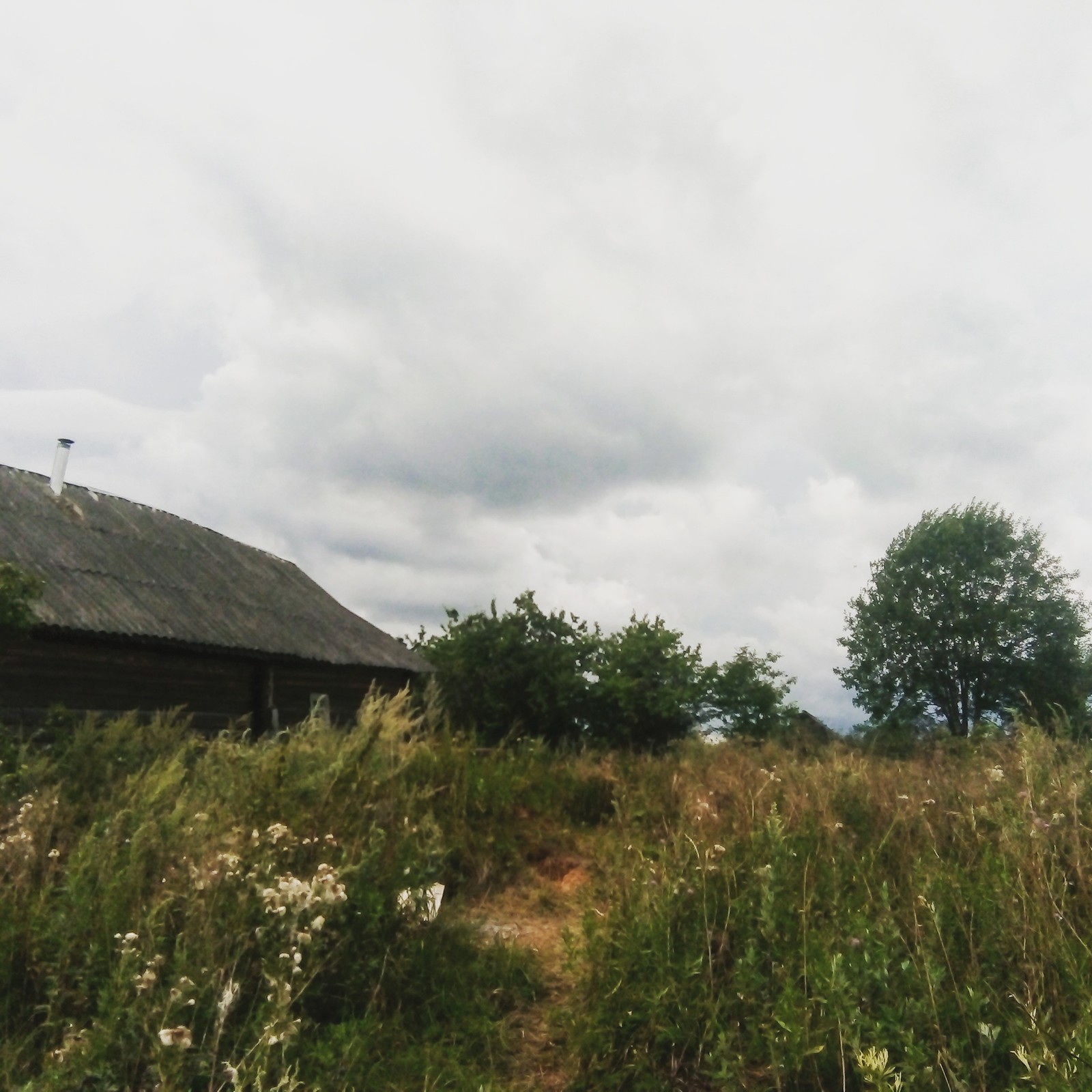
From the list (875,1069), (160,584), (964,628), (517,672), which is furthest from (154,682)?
(964,628)

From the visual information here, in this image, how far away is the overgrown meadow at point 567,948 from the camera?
299 cm

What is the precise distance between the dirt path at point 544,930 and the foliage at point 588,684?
1128cm

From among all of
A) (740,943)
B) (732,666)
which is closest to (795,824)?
(740,943)

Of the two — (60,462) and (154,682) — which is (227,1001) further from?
(60,462)

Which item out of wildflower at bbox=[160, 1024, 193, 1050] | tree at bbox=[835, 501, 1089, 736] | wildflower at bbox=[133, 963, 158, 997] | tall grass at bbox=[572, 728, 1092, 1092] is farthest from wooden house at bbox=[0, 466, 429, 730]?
tree at bbox=[835, 501, 1089, 736]

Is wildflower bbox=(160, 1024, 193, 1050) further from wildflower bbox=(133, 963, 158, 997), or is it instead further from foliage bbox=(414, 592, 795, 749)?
foliage bbox=(414, 592, 795, 749)

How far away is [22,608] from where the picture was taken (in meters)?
7.28

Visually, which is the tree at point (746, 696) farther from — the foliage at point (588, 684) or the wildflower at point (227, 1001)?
the wildflower at point (227, 1001)

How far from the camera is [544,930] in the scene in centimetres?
527

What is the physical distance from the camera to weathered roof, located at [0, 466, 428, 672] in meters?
12.0

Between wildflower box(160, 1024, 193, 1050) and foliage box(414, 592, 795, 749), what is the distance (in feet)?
48.6

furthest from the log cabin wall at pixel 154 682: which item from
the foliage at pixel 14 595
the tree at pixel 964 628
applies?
the tree at pixel 964 628

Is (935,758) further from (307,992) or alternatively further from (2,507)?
(2,507)

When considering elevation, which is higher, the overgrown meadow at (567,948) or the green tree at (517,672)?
the green tree at (517,672)
